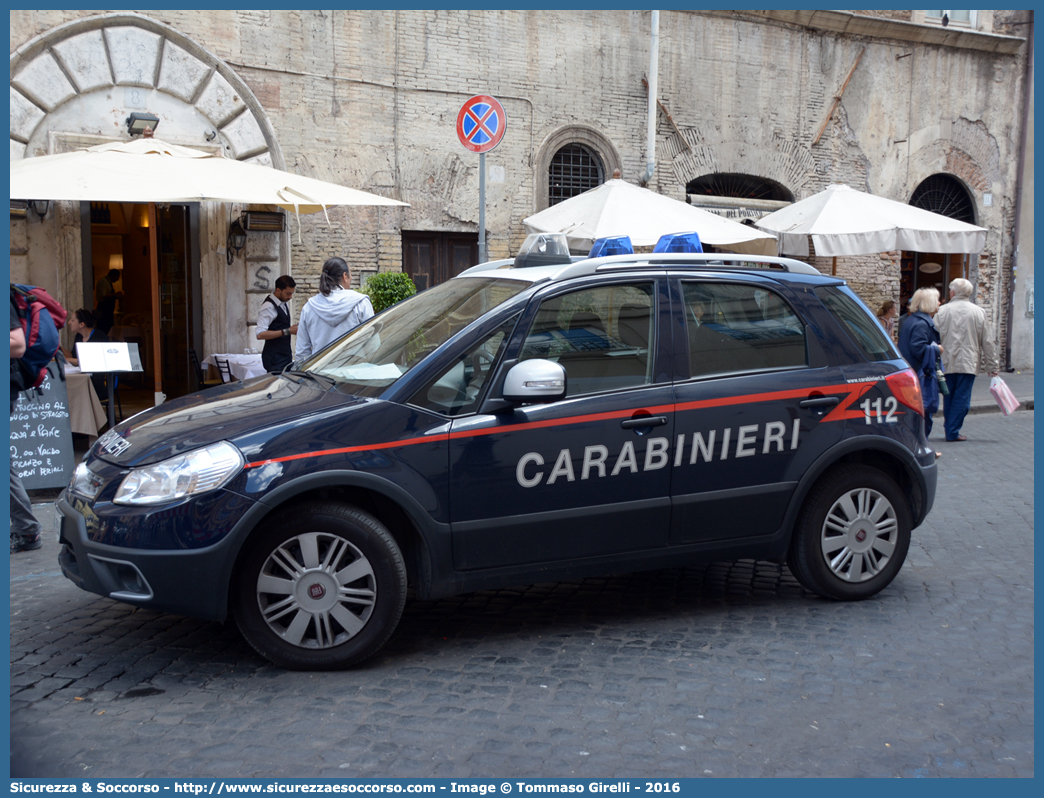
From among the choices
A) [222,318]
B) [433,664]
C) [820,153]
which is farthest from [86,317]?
[820,153]

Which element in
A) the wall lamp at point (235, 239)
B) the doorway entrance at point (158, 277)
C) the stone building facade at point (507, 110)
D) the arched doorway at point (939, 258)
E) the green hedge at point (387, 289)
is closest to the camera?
the stone building facade at point (507, 110)

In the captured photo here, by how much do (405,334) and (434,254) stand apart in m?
9.39

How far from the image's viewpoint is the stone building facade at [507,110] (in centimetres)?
1116

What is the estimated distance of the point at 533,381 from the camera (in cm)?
414

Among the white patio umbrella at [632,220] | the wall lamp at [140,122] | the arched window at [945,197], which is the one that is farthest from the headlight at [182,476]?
the arched window at [945,197]

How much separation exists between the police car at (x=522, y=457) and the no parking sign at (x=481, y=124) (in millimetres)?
4565

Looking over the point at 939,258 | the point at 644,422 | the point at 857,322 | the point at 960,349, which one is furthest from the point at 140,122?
the point at 939,258

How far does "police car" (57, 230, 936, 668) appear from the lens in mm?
3928

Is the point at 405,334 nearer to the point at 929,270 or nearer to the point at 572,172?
the point at 572,172

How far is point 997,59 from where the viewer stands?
18.5 meters

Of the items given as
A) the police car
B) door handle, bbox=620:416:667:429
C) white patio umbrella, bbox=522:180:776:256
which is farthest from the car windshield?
white patio umbrella, bbox=522:180:776:256

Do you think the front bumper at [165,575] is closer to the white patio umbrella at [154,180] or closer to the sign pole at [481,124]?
the white patio umbrella at [154,180]
